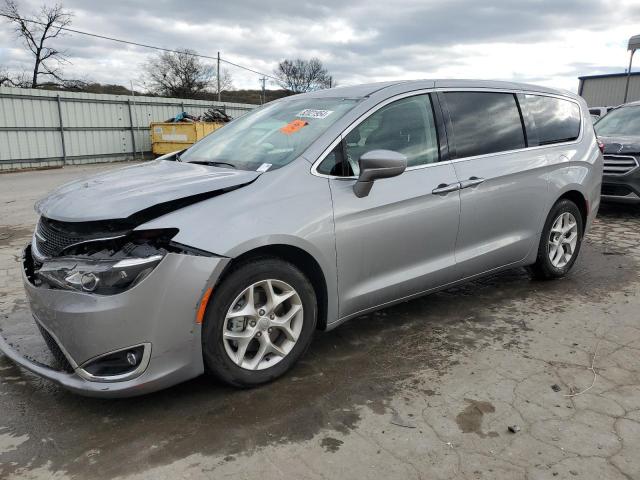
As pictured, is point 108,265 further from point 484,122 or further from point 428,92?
point 484,122

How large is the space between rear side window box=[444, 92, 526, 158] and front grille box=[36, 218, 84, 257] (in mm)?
2537

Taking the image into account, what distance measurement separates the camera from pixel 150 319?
7.96 ft

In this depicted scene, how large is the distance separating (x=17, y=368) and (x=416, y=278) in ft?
8.37

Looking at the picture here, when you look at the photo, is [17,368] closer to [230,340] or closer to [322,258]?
[230,340]

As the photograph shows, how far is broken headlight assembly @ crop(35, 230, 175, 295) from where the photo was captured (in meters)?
2.40

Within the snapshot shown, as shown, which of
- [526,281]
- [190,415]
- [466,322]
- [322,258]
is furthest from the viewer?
[526,281]

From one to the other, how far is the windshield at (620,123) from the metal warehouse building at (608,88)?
25.8 m

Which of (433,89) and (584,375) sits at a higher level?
(433,89)

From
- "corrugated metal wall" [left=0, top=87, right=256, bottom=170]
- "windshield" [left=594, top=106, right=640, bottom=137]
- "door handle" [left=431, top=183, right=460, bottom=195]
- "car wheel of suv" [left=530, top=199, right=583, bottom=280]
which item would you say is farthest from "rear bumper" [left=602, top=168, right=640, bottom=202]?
"corrugated metal wall" [left=0, top=87, right=256, bottom=170]

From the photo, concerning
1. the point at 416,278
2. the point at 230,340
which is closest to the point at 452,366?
the point at 416,278

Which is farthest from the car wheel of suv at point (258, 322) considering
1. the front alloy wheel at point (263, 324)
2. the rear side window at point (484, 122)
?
the rear side window at point (484, 122)

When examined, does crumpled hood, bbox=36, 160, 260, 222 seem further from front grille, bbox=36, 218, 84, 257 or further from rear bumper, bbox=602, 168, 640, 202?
rear bumper, bbox=602, 168, 640, 202

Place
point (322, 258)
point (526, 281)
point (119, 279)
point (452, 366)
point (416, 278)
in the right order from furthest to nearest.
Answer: point (526, 281), point (416, 278), point (452, 366), point (322, 258), point (119, 279)

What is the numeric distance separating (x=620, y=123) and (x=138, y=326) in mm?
8844
